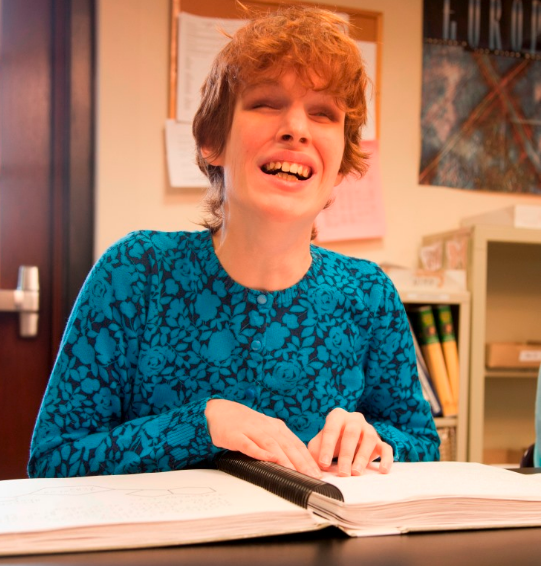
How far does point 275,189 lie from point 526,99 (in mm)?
1682

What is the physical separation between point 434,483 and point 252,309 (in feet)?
1.44

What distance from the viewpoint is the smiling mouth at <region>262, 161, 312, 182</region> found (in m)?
0.98

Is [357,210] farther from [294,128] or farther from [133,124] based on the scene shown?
[294,128]

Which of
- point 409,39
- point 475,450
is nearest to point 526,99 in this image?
point 409,39

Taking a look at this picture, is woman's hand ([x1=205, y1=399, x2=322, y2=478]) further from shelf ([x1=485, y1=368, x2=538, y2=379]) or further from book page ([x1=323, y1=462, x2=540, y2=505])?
shelf ([x1=485, y1=368, x2=538, y2=379])

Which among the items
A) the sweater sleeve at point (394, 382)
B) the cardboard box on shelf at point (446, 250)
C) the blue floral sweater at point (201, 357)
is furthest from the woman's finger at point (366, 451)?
the cardboard box on shelf at point (446, 250)

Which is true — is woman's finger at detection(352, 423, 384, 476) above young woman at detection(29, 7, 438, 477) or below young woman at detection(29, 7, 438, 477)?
below

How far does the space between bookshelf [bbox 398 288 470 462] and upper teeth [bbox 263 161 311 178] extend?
853mm

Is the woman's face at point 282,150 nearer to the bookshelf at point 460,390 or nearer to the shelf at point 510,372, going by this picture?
the bookshelf at point 460,390

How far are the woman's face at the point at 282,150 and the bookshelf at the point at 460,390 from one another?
0.83 m

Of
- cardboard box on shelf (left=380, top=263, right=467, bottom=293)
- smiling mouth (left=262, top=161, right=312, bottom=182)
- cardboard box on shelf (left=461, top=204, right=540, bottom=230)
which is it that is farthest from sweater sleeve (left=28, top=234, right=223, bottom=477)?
cardboard box on shelf (left=461, top=204, right=540, bottom=230)

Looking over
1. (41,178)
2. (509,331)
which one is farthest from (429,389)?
(41,178)

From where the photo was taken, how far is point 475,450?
180 centimetres

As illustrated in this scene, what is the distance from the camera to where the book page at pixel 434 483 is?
2.00ft
